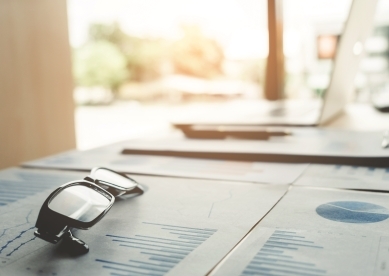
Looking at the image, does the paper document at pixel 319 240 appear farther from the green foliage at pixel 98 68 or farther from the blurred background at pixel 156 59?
the green foliage at pixel 98 68

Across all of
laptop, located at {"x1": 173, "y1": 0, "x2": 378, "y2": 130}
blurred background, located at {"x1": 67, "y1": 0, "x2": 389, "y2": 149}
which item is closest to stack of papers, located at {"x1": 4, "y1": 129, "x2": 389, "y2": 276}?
laptop, located at {"x1": 173, "y1": 0, "x2": 378, "y2": 130}

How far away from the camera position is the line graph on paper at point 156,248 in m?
0.40

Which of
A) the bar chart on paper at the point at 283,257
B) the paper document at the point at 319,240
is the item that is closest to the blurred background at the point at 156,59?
the paper document at the point at 319,240

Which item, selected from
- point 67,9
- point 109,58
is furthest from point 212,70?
point 67,9

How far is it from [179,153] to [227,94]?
8.23 m

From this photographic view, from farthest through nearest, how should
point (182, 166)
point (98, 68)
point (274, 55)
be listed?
1. point (98, 68)
2. point (274, 55)
3. point (182, 166)

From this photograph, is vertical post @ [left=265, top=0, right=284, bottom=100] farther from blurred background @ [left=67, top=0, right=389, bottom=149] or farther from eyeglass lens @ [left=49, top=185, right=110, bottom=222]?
blurred background @ [left=67, top=0, right=389, bottom=149]

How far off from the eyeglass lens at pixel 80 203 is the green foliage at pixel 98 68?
9791 millimetres

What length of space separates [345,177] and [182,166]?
342mm

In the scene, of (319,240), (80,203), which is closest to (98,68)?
(80,203)

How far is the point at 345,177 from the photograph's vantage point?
0.74m

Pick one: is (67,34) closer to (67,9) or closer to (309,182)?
(67,9)

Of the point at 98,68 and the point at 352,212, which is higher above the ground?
the point at 98,68

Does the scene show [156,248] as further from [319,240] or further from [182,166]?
[182,166]
